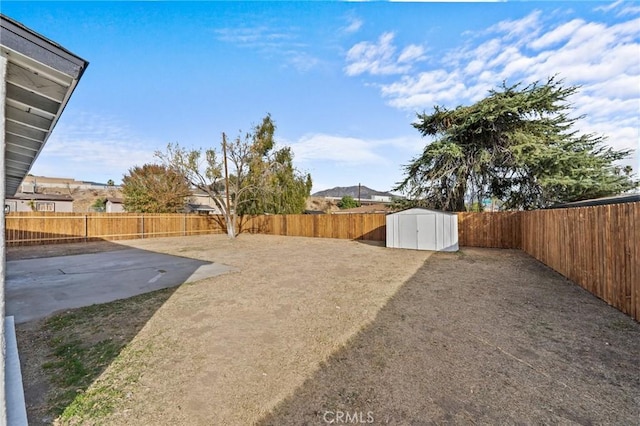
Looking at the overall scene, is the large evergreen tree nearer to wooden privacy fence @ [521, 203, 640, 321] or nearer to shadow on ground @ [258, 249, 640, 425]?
wooden privacy fence @ [521, 203, 640, 321]

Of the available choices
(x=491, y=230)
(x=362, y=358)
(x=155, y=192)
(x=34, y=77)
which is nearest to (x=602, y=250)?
(x=362, y=358)

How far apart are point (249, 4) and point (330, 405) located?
379 inches

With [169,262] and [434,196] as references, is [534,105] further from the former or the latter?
[169,262]

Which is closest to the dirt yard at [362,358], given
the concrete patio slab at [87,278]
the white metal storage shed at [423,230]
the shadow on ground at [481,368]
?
the shadow on ground at [481,368]

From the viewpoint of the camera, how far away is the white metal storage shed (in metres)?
10.4

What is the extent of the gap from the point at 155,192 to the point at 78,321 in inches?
732

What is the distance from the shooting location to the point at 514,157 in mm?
12281

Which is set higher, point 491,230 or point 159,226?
point 159,226

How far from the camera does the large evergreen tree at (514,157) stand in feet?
36.9

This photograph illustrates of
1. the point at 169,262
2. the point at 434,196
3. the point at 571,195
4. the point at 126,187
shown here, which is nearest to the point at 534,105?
the point at 571,195

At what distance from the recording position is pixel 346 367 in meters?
2.62

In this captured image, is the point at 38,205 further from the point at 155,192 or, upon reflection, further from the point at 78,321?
the point at 78,321

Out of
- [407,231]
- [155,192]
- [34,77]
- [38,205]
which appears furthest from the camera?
[38,205]

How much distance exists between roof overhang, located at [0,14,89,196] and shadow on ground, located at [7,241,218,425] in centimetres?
238
